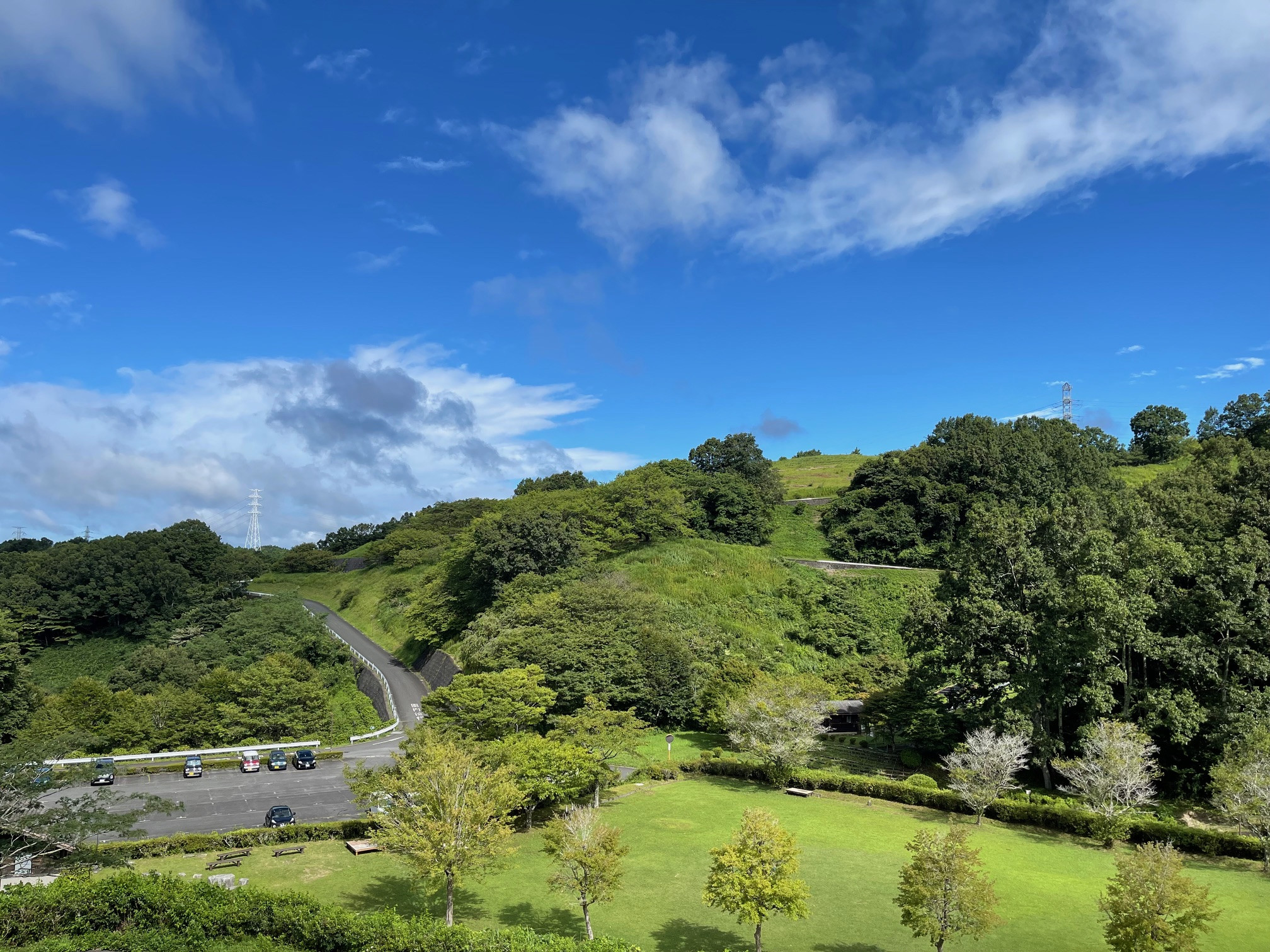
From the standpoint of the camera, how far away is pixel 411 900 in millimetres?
24203

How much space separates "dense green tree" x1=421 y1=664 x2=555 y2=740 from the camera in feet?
121

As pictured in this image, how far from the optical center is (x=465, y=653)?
5359cm

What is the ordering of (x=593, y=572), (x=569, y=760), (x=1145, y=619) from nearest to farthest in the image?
(x=569, y=760), (x=1145, y=619), (x=593, y=572)

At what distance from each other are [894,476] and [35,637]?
329 ft

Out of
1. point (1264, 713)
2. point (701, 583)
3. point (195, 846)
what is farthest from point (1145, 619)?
point (195, 846)

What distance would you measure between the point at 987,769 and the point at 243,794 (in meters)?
35.4

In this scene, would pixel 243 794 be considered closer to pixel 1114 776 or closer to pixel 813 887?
pixel 813 887

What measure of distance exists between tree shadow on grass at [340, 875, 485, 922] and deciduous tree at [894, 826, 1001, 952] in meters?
13.2

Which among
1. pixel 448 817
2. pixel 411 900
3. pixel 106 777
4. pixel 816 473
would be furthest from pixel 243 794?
pixel 816 473

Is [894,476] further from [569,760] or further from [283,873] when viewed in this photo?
[283,873]

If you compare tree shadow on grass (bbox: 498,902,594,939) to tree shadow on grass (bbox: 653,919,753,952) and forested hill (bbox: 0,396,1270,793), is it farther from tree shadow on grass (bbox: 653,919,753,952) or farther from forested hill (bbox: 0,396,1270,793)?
forested hill (bbox: 0,396,1270,793)

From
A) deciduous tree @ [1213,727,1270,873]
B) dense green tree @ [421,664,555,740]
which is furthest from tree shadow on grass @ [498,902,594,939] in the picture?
deciduous tree @ [1213,727,1270,873]

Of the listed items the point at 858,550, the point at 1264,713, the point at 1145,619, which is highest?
the point at 858,550

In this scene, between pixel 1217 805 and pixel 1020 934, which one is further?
pixel 1217 805
